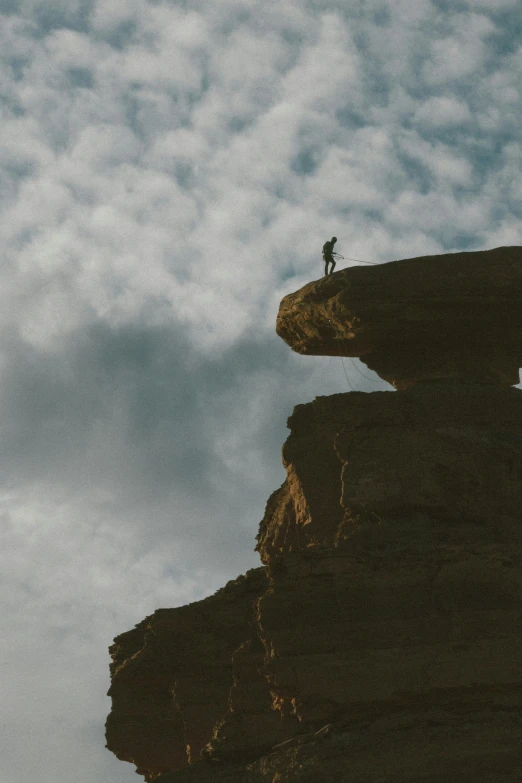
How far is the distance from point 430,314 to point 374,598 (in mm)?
5832

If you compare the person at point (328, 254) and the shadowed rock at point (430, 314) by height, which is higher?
the person at point (328, 254)

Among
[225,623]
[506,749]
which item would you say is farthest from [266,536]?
[506,749]

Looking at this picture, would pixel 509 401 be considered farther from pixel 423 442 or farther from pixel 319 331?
pixel 319 331

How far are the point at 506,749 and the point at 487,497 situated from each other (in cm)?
434

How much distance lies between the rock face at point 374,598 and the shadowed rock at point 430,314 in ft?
0.12

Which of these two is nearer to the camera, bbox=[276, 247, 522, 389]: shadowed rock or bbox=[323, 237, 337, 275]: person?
bbox=[276, 247, 522, 389]: shadowed rock

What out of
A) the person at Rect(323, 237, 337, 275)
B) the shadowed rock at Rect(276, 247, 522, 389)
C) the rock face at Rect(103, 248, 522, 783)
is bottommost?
the rock face at Rect(103, 248, 522, 783)

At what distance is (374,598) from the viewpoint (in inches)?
671

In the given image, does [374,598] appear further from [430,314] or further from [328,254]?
[328,254]

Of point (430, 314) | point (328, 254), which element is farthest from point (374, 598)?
point (328, 254)

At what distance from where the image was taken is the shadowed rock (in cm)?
2058

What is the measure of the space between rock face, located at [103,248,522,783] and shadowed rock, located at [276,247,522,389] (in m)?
0.04

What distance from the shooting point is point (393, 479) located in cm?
1867

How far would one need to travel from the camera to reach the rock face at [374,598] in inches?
640
